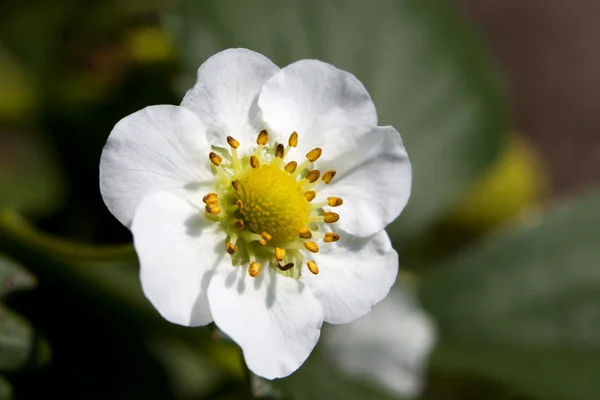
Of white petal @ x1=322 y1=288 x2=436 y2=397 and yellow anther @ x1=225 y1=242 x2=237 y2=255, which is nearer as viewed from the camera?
yellow anther @ x1=225 y1=242 x2=237 y2=255

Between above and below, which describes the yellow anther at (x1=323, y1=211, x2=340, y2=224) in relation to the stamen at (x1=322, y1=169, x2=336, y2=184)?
below

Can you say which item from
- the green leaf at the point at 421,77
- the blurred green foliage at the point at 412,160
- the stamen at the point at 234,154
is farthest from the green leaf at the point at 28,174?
the stamen at the point at 234,154

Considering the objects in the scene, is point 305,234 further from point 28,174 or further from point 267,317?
point 28,174

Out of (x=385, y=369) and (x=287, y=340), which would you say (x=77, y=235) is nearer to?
(x=385, y=369)

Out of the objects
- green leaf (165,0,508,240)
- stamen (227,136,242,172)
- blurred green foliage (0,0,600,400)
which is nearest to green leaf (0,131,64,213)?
blurred green foliage (0,0,600,400)

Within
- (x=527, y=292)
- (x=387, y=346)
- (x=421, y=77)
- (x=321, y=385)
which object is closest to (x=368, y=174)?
(x=321, y=385)

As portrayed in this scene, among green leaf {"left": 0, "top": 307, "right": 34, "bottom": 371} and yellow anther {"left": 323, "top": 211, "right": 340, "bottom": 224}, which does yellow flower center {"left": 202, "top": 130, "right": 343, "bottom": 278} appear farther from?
green leaf {"left": 0, "top": 307, "right": 34, "bottom": 371}

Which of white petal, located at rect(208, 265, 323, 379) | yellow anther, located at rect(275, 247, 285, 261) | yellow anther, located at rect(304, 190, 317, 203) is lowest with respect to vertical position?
white petal, located at rect(208, 265, 323, 379)
